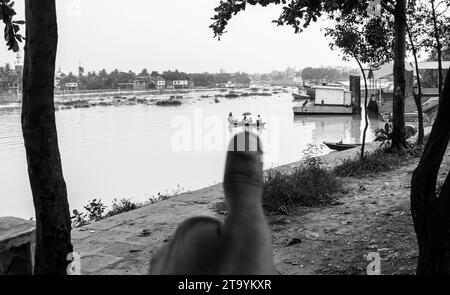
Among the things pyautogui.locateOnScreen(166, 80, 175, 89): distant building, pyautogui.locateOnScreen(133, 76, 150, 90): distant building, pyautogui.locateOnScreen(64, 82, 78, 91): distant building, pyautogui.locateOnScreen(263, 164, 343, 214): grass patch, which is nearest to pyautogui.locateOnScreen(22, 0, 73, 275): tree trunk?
pyautogui.locateOnScreen(263, 164, 343, 214): grass patch

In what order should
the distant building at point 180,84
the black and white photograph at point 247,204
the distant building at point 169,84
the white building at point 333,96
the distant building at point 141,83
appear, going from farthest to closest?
1. the distant building at point 169,84
2. the distant building at point 180,84
3. the distant building at point 141,83
4. the white building at point 333,96
5. the black and white photograph at point 247,204

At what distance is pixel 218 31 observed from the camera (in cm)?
826

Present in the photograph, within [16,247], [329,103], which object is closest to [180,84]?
[329,103]

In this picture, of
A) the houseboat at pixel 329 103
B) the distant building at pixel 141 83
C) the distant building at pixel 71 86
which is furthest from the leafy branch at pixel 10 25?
the distant building at pixel 141 83

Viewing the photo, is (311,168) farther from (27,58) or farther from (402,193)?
(27,58)

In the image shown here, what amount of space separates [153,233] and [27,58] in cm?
307

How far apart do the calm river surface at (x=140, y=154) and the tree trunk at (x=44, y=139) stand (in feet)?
19.0

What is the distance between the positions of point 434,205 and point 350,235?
2.15 metres

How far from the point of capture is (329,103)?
40.8 metres

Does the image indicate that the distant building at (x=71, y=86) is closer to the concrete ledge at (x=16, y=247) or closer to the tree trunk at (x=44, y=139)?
the concrete ledge at (x=16, y=247)

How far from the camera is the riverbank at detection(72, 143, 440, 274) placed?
425 centimetres

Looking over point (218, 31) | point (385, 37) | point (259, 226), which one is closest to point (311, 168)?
point (218, 31)

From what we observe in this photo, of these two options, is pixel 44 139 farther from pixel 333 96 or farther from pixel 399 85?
pixel 333 96

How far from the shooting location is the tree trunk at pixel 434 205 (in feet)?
9.23
